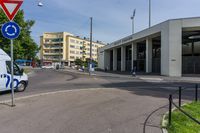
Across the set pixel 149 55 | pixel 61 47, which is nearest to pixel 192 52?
pixel 149 55

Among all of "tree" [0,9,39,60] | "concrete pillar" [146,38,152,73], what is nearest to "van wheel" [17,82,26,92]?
"tree" [0,9,39,60]

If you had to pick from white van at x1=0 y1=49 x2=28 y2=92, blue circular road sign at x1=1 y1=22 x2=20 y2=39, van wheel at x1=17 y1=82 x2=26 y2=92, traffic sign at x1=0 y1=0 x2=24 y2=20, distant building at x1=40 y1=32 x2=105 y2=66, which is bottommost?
van wheel at x1=17 y1=82 x2=26 y2=92

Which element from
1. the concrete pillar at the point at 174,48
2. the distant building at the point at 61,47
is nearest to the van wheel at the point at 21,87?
the concrete pillar at the point at 174,48

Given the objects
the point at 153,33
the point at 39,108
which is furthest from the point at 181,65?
the point at 39,108

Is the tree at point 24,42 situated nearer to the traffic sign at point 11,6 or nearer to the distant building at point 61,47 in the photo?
the traffic sign at point 11,6

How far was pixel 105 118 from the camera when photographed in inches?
283

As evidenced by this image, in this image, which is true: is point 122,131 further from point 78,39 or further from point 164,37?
point 78,39

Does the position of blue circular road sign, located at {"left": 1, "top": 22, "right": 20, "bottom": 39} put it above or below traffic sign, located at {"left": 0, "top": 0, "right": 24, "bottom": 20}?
below

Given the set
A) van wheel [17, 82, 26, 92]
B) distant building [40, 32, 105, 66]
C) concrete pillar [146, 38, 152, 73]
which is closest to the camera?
van wheel [17, 82, 26, 92]

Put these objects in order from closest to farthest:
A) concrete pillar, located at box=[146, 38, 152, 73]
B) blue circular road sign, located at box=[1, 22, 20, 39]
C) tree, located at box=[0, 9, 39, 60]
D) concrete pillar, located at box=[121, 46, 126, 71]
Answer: blue circular road sign, located at box=[1, 22, 20, 39] → tree, located at box=[0, 9, 39, 60] → concrete pillar, located at box=[146, 38, 152, 73] → concrete pillar, located at box=[121, 46, 126, 71]

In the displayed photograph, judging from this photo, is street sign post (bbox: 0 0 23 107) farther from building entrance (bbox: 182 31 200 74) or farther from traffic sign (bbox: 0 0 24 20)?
building entrance (bbox: 182 31 200 74)

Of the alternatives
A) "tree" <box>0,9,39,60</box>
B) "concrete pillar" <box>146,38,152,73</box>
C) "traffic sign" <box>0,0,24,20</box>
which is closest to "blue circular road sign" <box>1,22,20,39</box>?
"traffic sign" <box>0,0,24,20</box>

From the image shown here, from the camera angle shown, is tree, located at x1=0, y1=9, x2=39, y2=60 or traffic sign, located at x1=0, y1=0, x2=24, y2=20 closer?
traffic sign, located at x1=0, y1=0, x2=24, y2=20

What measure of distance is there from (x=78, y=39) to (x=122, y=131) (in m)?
132
